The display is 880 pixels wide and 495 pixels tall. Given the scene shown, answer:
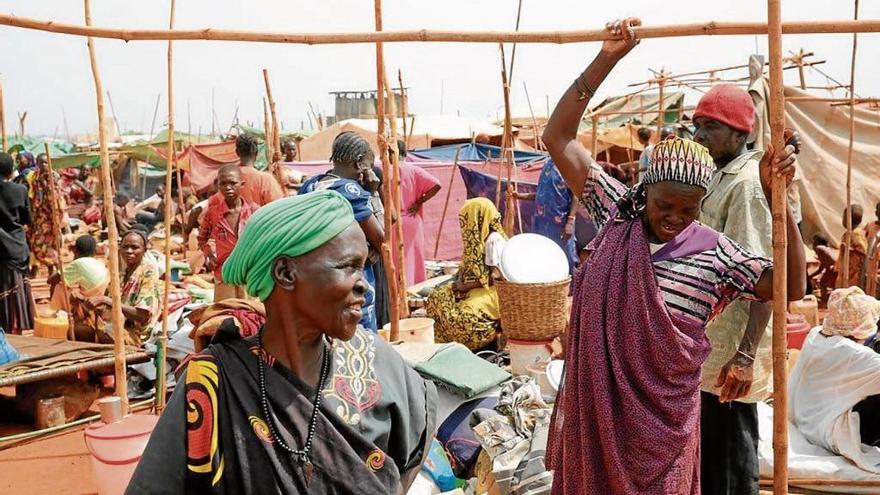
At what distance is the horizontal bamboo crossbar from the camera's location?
6.85 feet

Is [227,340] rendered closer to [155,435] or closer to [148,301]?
[155,435]

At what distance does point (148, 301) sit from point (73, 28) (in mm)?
3218

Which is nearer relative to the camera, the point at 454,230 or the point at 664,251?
the point at 664,251

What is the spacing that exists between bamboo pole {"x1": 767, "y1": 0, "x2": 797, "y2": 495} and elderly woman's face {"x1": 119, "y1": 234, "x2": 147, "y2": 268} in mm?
4548

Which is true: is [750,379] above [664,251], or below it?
below

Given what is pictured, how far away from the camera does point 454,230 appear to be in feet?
36.8

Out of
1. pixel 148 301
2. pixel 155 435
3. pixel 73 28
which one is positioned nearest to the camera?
pixel 155 435

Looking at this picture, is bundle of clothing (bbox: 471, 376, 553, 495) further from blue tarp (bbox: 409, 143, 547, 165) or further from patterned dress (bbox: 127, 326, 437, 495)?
blue tarp (bbox: 409, 143, 547, 165)

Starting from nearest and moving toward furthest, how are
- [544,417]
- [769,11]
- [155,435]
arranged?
[155,435] < [769,11] < [544,417]

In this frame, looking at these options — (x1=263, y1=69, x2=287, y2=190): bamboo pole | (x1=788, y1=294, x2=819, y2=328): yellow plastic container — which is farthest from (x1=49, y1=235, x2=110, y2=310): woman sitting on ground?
(x1=788, y1=294, x2=819, y2=328): yellow plastic container

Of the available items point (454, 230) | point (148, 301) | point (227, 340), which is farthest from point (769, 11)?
point (454, 230)

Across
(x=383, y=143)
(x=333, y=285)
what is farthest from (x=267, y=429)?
(x=383, y=143)

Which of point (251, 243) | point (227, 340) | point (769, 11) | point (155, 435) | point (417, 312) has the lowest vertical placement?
point (417, 312)

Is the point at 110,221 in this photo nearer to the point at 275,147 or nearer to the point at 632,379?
the point at 632,379
